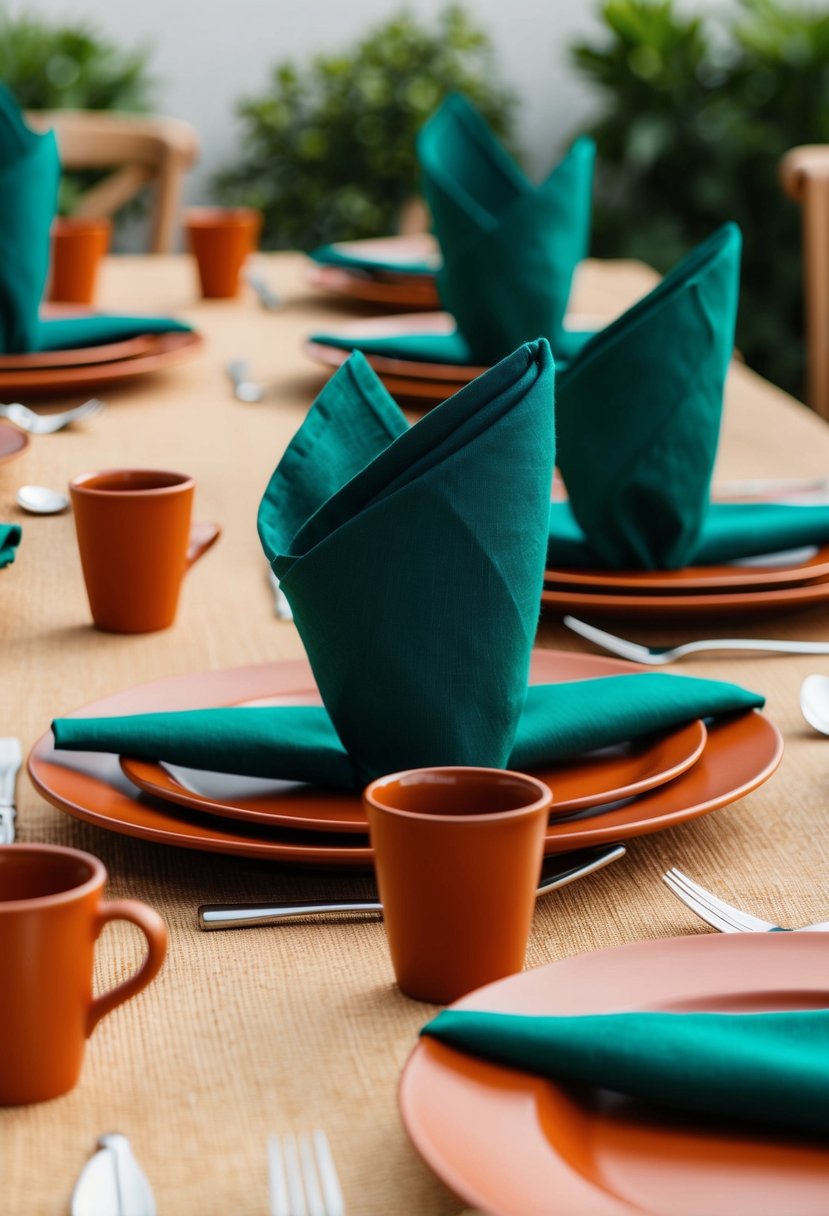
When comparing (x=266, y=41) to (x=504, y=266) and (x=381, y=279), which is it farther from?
(x=504, y=266)

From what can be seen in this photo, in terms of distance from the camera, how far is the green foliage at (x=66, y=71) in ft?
17.4

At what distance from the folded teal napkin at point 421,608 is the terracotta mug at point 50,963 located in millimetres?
203

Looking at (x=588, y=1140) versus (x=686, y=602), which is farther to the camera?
(x=686, y=602)

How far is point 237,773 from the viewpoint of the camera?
75cm

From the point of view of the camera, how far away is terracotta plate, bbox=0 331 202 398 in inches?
63.6

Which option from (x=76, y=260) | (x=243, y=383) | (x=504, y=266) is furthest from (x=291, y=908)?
(x=76, y=260)

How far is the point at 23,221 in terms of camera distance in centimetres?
158

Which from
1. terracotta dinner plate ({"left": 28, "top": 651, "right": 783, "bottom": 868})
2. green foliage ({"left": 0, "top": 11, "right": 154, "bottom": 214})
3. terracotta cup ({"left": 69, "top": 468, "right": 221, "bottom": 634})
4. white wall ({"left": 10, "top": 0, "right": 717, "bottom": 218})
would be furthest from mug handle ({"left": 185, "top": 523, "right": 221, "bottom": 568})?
white wall ({"left": 10, "top": 0, "right": 717, "bottom": 218})

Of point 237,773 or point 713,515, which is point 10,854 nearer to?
point 237,773

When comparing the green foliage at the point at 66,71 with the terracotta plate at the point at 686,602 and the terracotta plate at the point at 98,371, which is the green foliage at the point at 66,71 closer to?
the terracotta plate at the point at 98,371

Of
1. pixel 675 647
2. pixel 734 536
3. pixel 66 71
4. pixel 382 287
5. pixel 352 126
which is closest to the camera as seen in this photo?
pixel 675 647

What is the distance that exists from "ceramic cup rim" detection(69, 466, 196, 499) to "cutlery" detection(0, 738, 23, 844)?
214mm

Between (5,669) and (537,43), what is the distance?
548 centimetres

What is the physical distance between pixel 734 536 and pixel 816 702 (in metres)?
0.24
